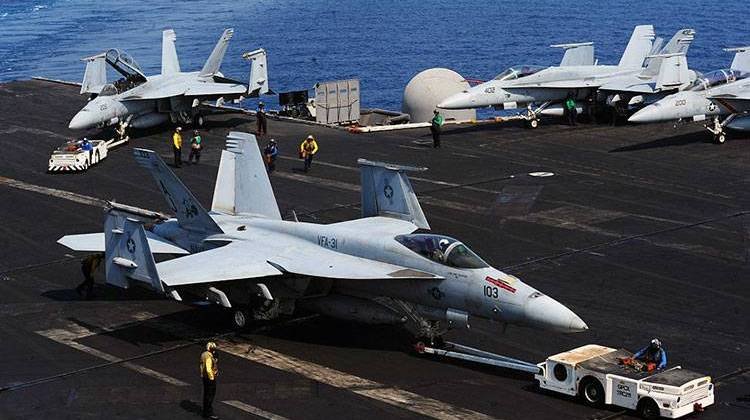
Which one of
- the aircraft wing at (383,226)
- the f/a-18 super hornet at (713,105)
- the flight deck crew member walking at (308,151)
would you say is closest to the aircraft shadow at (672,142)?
the f/a-18 super hornet at (713,105)

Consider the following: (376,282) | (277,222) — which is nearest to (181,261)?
(277,222)

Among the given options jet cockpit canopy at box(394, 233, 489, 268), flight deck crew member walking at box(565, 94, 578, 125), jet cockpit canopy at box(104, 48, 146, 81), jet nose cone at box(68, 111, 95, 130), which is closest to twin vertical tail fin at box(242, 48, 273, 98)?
jet cockpit canopy at box(104, 48, 146, 81)

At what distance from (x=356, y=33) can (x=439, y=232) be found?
335 ft

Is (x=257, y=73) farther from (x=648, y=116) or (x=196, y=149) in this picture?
(x=648, y=116)

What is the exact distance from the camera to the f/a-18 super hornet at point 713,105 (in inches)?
1874

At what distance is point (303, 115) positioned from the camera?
61125mm

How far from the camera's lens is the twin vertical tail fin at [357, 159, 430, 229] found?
2606 cm

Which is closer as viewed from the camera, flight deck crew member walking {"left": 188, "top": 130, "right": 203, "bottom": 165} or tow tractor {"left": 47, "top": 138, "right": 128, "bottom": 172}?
tow tractor {"left": 47, "top": 138, "right": 128, "bottom": 172}

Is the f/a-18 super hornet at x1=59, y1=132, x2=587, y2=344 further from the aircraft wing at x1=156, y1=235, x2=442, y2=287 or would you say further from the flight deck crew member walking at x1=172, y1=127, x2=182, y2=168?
the flight deck crew member walking at x1=172, y1=127, x2=182, y2=168

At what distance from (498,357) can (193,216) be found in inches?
347

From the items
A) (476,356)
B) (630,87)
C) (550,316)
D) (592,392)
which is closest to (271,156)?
(630,87)

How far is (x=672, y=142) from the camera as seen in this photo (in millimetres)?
49312

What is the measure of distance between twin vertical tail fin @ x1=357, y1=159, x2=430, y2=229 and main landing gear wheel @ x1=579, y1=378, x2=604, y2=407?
261 inches

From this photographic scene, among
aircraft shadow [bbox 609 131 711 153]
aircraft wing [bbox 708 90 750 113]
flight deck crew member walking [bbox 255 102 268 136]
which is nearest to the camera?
aircraft wing [bbox 708 90 750 113]
